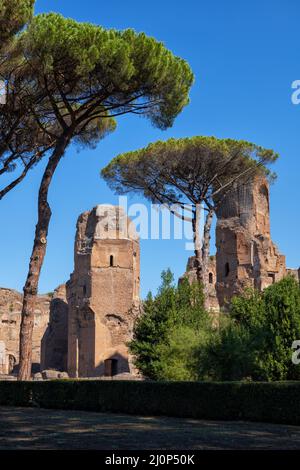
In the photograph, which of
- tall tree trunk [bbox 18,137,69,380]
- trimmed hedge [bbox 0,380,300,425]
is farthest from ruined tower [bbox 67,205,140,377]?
tall tree trunk [bbox 18,137,69,380]

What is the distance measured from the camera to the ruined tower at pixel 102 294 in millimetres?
30250

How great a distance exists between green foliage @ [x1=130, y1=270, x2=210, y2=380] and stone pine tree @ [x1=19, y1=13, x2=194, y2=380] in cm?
465

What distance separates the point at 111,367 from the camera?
30.4 metres

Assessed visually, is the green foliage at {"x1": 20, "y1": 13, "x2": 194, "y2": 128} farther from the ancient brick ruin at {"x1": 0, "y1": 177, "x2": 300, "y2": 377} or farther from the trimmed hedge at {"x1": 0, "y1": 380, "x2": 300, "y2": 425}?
the ancient brick ruin at {"x1": 0, "y1": 177, "x2": 300, "y2": 377}

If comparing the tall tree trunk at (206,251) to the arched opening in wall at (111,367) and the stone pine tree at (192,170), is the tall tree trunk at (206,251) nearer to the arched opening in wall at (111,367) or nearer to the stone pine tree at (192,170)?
the stone pine tree at (192,170)

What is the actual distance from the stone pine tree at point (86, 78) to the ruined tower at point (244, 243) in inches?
650

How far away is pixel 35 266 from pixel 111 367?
15.4 m

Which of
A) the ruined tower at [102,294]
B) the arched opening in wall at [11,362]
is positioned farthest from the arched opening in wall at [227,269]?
the arched opening in wall at [11,362]

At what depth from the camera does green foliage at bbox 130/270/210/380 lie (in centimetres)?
1881

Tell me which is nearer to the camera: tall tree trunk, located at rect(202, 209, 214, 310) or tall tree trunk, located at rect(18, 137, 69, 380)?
tall tree trunk, located at rect(18, 137, 69, 380)

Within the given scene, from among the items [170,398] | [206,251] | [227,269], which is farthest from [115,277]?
[170,398]

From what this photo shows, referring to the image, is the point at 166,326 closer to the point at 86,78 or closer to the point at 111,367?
the point at 86,78

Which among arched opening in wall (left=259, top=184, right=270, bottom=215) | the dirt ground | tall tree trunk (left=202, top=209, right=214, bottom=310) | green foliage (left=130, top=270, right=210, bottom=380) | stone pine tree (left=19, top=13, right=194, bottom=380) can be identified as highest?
arched opening in wall (left=259, top=184, right=270, bottom=215)
